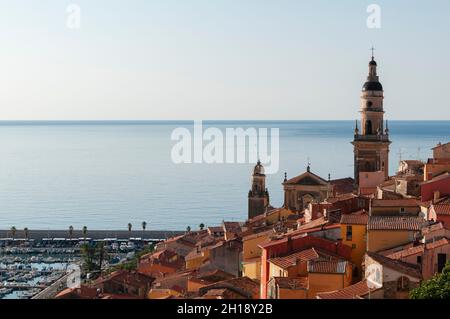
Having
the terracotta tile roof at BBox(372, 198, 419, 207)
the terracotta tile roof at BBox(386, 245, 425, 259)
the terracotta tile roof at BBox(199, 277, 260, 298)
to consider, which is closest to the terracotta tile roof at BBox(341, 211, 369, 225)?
the terracotta tile roof at BBox(372, 198, 419, 207)

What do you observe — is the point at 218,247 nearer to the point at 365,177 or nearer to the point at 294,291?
the point at 365,177

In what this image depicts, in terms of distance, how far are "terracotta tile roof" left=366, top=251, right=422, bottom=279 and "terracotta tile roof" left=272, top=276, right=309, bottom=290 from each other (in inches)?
68.6

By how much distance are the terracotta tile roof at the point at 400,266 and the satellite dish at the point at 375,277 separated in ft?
0.46

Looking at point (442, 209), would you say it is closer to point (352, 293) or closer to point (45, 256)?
point (352, 293)

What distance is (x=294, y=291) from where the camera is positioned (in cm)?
1817

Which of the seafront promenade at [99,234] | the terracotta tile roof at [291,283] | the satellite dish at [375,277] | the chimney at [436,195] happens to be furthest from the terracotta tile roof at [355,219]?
the seafront promenade at [99,234]

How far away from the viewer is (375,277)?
16750 mm

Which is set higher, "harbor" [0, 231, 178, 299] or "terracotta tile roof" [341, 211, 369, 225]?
"terracotta tile roof" [341, 211, 369, 225]

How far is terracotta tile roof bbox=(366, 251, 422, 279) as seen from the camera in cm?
1670

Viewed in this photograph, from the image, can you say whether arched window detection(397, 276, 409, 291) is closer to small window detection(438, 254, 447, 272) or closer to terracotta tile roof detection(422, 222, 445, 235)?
small window detection(438, 254, 447, 272)

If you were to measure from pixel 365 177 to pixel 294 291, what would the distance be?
55.3ft

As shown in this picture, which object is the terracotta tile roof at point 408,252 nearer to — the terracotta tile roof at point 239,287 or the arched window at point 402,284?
the arched window at point 402,284

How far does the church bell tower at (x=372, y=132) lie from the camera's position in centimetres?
3747
